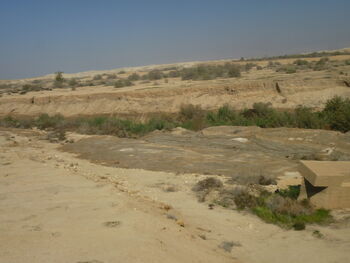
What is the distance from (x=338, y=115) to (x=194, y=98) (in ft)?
43.1

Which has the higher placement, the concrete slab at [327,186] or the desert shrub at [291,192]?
the concrete slab at [327,186]

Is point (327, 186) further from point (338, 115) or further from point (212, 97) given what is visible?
point (212, 97)

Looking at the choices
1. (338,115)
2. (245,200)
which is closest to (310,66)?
(338,115)

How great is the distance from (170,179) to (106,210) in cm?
414

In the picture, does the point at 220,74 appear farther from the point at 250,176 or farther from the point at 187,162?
the point at 250,176

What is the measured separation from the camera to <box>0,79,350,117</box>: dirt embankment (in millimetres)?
26625

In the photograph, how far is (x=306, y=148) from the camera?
15.8m

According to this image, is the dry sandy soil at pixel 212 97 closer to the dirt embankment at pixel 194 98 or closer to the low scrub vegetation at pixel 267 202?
the dirt embankment at pixel 194 98

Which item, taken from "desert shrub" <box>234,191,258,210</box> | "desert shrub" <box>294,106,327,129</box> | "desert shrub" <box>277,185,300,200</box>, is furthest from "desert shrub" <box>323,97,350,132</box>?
"desert shrub" <box>234,191,258,210</box>

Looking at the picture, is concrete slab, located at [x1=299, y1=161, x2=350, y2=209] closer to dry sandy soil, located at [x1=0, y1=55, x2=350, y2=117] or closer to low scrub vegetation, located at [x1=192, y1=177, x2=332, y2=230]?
low scrub vegetation, located at [x1=192, y1=177, x2=332, y2=230]

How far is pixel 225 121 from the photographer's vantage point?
78.4ft

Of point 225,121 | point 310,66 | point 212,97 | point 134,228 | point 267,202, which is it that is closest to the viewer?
point 134,228

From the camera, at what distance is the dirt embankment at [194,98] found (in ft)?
87.4

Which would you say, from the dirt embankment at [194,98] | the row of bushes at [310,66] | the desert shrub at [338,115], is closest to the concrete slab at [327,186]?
the desert shrub at [338,115]
